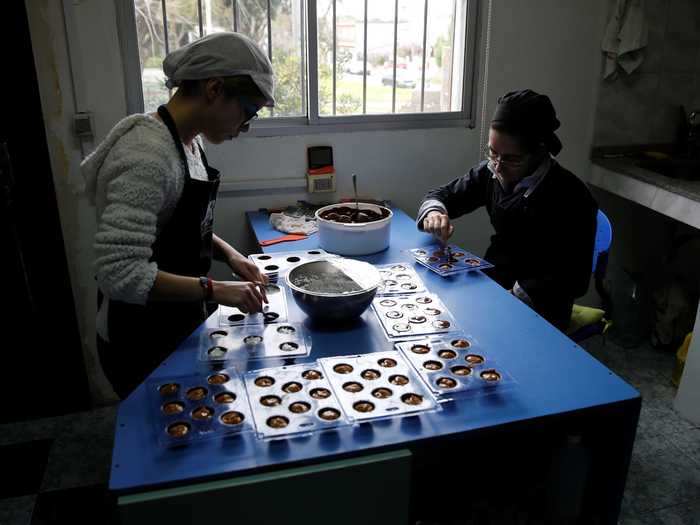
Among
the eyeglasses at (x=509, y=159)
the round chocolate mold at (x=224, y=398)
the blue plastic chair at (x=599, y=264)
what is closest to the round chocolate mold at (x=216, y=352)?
the round chocolate mold at (x=224, y=398)

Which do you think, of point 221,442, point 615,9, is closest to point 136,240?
point 221,442

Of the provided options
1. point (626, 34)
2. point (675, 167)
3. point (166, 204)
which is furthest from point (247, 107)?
point (675, 167)

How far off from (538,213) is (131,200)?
1.25 m

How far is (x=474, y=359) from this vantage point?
A: 1364 mm

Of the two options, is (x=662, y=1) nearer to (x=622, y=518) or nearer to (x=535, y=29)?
(x=535, y=29)

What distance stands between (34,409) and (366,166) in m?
1.68

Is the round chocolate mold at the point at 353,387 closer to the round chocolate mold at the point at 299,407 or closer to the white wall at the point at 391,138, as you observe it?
the round chocolate mold at the point at 299,407

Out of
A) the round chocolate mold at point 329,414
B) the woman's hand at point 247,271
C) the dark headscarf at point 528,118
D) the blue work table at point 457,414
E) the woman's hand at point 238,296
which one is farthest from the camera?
the dark headscarf at point 528,118

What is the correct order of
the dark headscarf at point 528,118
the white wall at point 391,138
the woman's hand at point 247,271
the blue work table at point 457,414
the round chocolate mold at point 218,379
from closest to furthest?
the blue work table at point 457,414 → the round chocolate mold at point 218,379 → the woman's hand at point 247,271 → the dark headscarf at point 528,118 → the white wall at point 391,138

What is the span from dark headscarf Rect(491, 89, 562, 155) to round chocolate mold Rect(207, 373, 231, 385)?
1101 mm

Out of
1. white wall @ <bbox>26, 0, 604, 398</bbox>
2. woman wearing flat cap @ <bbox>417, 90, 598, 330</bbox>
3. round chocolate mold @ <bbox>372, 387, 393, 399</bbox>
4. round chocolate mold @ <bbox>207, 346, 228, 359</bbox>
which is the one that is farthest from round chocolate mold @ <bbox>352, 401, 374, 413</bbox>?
white wall @ <bbox>26, 0, 604, 398</bbox>

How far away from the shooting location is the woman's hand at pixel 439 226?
6.56 ft

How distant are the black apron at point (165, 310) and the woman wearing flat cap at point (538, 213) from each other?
32.5 inches

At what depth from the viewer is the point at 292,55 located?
8.34 feet
